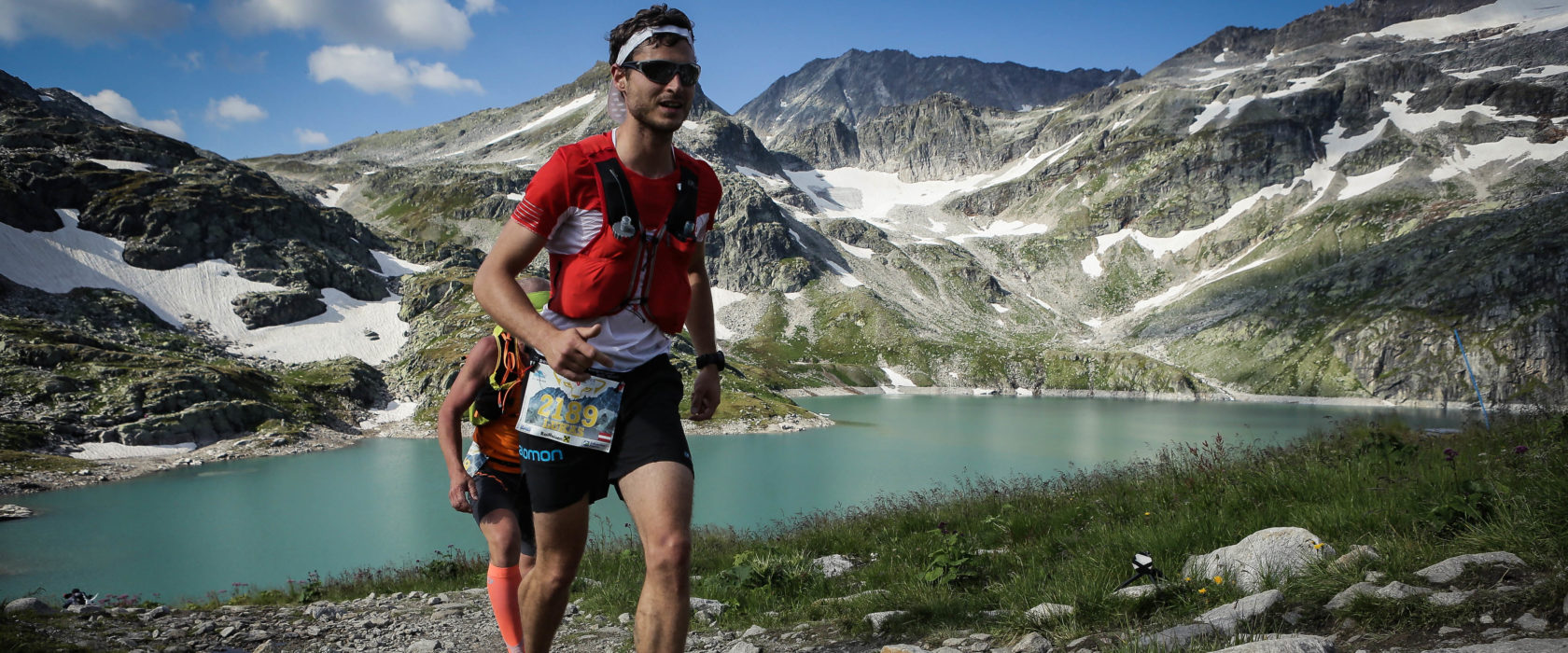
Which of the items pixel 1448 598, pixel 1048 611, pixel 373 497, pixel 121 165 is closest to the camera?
pixel 1448 598

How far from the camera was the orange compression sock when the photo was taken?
185 inches

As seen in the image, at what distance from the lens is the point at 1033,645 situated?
3.97 m

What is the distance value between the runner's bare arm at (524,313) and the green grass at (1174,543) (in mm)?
3158

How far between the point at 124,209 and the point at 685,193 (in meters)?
140

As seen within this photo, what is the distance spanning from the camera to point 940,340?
Answer: 15212 cm

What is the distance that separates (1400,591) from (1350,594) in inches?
8.2

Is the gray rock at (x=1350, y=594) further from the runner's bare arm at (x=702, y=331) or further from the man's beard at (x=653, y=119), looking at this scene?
the man's beard at (x=653, y=119)

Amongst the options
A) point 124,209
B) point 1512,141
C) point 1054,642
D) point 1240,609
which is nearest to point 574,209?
point 1054,642

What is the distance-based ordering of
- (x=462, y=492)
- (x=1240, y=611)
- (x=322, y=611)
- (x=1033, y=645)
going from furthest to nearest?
1. (x=322, y=611)
2. (x=462, y=492)
3. (x=1033, y=645)
4. (x=1240, y=611)

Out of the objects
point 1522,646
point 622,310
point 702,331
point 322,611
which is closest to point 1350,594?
point 1522,646

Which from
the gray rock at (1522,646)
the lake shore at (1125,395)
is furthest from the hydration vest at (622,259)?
the lake shore at (1125,395)

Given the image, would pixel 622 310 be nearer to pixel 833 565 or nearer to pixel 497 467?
pixel 497 467

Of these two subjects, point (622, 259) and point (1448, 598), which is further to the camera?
point (1448, 598)

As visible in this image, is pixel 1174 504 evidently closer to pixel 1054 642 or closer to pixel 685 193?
Result: pixel 1054 642
